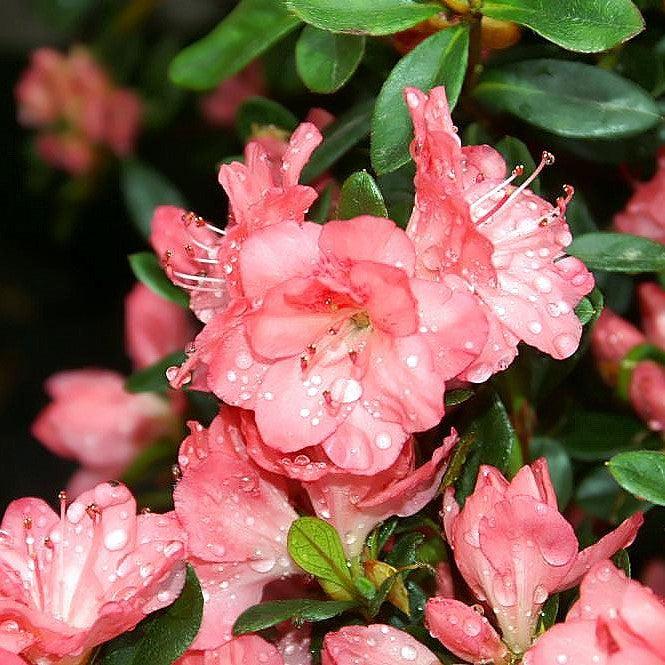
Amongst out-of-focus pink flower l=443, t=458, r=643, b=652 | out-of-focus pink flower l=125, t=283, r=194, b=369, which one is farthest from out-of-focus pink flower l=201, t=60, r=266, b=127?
out-of-focus pink flower l=443, t=458, r=643, b=652

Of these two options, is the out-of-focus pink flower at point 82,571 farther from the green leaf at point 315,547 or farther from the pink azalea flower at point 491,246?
the pink azalea flower at point 491,246

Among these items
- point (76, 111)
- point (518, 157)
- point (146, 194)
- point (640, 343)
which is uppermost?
point (518, 157)

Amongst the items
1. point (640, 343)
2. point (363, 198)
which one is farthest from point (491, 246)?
point (640, 343)

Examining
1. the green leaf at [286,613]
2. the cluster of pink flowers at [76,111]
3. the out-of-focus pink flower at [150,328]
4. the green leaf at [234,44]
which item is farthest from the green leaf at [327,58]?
the cluster of pink flowers at [76,111]

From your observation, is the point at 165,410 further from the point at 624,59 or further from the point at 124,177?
the point at 624,59

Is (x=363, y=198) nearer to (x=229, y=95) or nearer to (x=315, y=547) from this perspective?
(x=315, y=547)

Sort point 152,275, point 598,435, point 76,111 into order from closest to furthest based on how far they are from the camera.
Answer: point 598,435, point 152,275, point 76,111

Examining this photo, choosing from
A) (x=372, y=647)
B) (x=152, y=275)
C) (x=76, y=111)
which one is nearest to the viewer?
(x=372, y=647)

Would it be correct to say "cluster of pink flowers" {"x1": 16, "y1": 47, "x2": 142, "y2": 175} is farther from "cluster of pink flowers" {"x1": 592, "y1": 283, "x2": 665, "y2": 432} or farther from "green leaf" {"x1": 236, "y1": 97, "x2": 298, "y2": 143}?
"cluster of pink flowers" {"x1": 592, "y1": 283, "x2": 665, "y2": 432}
